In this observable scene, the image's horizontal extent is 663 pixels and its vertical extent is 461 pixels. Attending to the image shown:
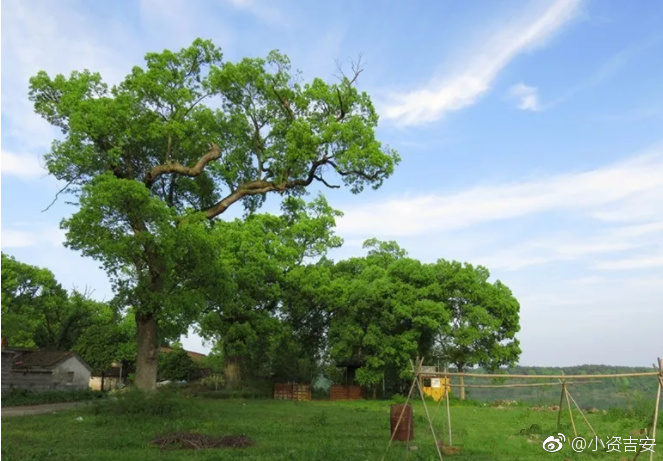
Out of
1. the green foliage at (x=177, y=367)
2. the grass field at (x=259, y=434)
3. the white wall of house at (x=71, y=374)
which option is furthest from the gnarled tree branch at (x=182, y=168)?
the green foliage at (x=177, y=367)

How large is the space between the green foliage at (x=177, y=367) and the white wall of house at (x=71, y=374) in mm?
8741

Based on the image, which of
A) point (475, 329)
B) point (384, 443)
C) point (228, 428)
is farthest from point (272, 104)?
point (475, 329)

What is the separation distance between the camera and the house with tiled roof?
34.1 m

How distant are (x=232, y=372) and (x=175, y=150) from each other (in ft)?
63.2

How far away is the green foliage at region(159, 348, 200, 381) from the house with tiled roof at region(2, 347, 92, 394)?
32.7 feet

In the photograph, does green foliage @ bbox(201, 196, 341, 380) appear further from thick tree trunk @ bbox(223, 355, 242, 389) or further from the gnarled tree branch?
the gnarled tree branch

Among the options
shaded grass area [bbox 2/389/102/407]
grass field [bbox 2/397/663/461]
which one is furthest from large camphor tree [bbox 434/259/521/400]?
shaded grass area [bbox 2/389/102/407]

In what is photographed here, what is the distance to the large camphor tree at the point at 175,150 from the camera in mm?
21719

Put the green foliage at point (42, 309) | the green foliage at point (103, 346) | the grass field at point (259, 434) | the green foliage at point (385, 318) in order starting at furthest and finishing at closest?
the green foliage at point (103, 346) < the green foliage at point (42, 309) < the green foliage at point (385, 318) < the grass field at point (259, 434)

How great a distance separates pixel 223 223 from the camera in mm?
38656

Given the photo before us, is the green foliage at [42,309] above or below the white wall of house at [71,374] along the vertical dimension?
above

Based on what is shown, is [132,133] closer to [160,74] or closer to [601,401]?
[160,74]

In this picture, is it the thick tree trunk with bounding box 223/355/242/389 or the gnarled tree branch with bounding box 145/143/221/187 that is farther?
the thick tree trunk with bounding box 223/355/242/389

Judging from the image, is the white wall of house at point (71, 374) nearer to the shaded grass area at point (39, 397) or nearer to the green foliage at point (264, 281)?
the shaded grass area at point (39, 397)
